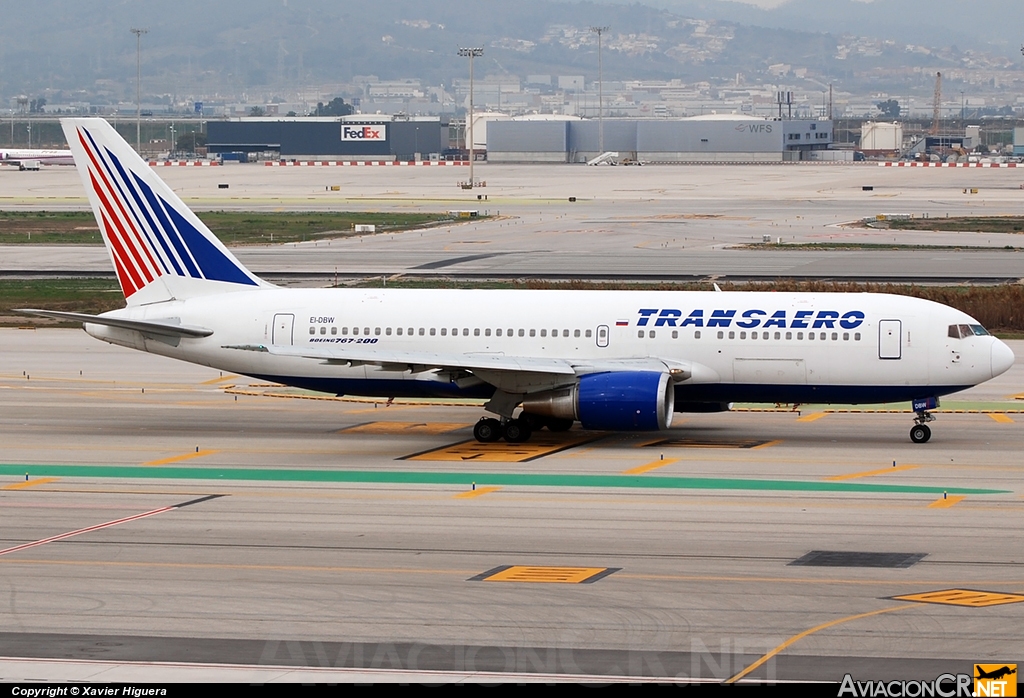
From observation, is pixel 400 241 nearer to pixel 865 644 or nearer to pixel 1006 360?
pixel 1006 360

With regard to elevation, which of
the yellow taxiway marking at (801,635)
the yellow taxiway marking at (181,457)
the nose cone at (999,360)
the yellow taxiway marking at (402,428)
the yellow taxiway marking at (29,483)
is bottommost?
the yellow taxiway marking at (402,428)

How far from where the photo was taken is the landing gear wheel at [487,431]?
125 feet

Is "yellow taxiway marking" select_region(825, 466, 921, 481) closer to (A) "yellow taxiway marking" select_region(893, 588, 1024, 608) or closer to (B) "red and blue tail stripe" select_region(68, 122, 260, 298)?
(A) "yellow taxiway marking" select_region(893, 588, 1024, 608)

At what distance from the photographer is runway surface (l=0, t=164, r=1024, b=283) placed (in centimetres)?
8006

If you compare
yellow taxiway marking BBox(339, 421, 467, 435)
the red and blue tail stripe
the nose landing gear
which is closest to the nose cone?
the nose landing gear

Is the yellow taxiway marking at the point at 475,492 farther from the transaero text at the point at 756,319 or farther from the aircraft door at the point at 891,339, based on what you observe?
the aircraft door at the point at 891,339

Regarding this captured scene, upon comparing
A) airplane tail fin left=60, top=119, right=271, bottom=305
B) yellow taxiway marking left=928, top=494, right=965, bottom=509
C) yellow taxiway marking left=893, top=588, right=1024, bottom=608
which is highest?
airplane tail fin left=60, top=119, right=271, bottom=305

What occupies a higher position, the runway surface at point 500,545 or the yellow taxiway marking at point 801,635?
the yellow taxiway marking at point 801,635

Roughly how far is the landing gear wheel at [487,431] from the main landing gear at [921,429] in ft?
35.1

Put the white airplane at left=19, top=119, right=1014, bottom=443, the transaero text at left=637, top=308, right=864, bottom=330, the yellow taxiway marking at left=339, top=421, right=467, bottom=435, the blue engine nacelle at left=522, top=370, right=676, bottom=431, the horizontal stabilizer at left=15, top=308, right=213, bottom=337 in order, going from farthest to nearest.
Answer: the yellow taxiway marking at left=339, top=421, right=467, bottom=435 → the horizontal stabilizer at left=15, top=308, right=213, bottom=337 → the transaero text at left=637, top=308, right=864, bottom=330 → the white airplane at left=19, top=119, right=1014, bottom=443 → the blue engine nacelle at left=522, top=370, right=676, bottom=431

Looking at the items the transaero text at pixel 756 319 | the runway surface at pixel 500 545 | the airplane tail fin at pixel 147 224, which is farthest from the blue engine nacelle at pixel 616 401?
the airplane tail fin at pixel 147 224

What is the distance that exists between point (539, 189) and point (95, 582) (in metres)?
146

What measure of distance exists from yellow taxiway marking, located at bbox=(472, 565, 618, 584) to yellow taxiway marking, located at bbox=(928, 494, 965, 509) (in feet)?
28.4

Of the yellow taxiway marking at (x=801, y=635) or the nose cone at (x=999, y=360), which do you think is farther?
the nose cone at (x=999, y=360)
